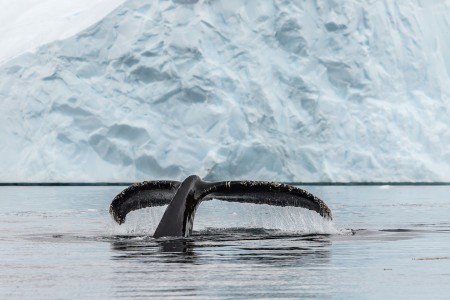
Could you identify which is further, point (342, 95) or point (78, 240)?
point (342, 95)

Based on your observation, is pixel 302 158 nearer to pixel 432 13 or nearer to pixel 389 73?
pixel 389 73

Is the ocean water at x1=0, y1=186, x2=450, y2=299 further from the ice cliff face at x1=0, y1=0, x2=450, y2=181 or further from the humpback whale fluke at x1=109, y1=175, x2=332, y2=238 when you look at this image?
the ice cliff face at x1=0, y1=0, x2=450, y2=181

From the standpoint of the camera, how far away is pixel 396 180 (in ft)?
202

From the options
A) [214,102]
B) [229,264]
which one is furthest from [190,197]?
[214,102]

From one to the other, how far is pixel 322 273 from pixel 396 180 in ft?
169

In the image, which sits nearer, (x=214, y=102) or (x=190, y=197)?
(x=190, y=197)

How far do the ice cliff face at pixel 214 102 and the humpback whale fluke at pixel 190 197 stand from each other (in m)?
42.8

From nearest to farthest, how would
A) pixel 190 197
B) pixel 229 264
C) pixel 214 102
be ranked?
pixel 229 264 → pixel 190 197 → pixel 214 102

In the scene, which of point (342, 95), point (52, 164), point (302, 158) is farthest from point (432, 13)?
point (52, 164)

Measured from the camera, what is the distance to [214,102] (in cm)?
6022

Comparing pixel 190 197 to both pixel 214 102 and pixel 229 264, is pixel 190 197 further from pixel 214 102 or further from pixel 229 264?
pixel 214 102

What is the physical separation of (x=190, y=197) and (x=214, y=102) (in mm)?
45456

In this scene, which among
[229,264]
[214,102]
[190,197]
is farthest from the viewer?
[214,102]

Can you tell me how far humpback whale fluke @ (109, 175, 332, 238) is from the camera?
14.4 meters
